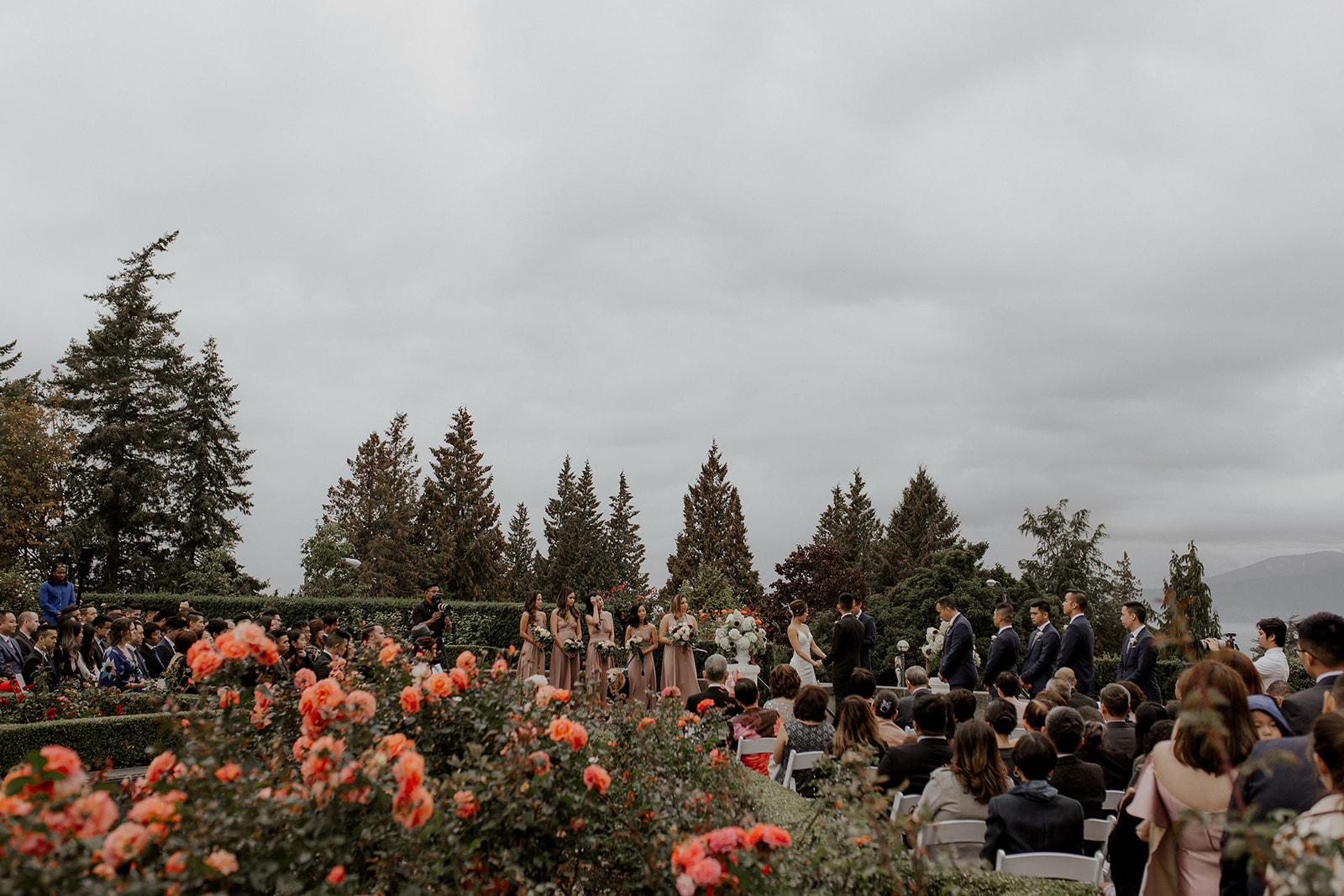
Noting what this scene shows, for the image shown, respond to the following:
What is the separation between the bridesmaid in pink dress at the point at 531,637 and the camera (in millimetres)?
11219

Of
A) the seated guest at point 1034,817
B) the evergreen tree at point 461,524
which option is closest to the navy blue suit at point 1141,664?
the seated guest at point 1034,817

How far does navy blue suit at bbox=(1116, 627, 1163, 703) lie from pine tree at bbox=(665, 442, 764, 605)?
43642 millimetres

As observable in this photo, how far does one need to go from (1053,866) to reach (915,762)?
1067mm

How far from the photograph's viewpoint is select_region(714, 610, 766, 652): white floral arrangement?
451 inches

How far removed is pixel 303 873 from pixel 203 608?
71.6ft

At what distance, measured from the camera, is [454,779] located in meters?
2.86

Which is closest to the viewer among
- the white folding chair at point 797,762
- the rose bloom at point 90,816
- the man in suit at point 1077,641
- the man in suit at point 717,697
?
the rose bloom at point 90,816

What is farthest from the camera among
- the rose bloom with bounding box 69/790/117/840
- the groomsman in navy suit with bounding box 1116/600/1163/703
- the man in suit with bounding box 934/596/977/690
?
the man in suit with bounding box 934/596/977/690

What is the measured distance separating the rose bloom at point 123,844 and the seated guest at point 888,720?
459 centimetres

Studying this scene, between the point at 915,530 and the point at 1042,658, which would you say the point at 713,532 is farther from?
the point at 1042,658

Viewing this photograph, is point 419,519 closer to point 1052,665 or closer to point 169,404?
point 169,404

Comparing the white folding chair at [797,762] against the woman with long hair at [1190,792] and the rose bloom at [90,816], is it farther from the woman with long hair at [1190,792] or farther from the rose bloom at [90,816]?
the rose bloom at [90,816]

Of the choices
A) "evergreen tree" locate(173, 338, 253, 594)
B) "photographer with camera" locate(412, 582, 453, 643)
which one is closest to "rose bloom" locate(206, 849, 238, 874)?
"photographer with camera" locate(412, 582, 453, 643)

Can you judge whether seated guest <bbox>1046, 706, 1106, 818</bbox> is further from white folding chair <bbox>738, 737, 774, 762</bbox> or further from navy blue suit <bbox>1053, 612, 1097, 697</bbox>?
navy blue suit <bbox>1053, 612, 1097, 697</bbox>
